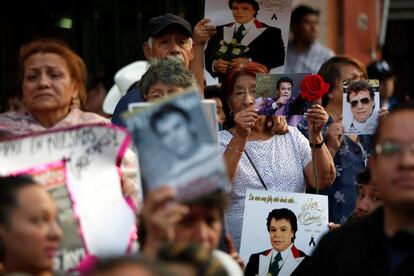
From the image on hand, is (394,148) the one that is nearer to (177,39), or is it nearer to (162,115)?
(162,115)

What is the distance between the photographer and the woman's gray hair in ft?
21.8

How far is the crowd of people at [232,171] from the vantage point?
4.76 metres

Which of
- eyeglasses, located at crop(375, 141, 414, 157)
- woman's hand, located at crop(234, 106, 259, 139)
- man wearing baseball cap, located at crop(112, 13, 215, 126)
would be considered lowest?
eyeglasses, located at crop(375, 141, 414, 157)

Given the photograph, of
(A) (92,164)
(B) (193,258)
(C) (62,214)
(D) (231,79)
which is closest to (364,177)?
(D) (231,79)

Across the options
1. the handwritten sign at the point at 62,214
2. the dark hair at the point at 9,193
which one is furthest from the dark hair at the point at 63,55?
Result: the dark hair at the point at 9,193


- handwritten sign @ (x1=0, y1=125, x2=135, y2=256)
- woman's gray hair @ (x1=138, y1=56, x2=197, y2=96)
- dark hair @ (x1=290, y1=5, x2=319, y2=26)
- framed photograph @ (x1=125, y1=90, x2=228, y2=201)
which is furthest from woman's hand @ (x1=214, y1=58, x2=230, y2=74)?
dark hair @ (x1=290, y1=5, x2=319, y2=26)

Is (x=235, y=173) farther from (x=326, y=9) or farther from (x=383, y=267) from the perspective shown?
(x=326, y=9)

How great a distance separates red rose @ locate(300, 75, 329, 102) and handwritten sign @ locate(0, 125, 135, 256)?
226 cm

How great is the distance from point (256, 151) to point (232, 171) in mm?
284

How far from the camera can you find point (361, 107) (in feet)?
25.5

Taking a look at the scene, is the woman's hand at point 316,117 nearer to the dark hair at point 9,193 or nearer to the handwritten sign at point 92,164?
the handwritten sign at point 92,164

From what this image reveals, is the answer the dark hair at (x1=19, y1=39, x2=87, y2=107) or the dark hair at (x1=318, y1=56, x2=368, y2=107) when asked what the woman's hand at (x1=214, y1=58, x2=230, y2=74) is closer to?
the dark hair at (x1=318, y1=56, x2=368, y2=107)

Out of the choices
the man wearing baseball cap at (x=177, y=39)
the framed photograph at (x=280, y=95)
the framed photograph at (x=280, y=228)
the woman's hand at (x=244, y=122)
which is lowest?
the framed photograph at (x=280, y=228)

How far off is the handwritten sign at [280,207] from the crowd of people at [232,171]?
0.14 ft
